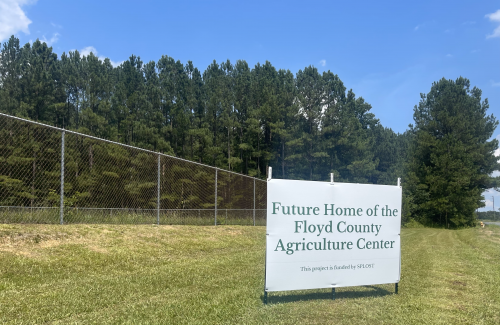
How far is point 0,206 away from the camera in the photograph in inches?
313

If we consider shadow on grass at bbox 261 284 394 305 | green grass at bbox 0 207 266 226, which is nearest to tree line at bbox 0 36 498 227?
green grass at bbox 0 207 266 226

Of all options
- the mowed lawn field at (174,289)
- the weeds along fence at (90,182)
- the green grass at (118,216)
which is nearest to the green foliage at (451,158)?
the green grass at (118,216)

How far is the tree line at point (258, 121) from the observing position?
4194 cm

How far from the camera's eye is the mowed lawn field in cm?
464

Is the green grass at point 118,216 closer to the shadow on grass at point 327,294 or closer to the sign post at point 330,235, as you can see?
the shadow on grass at point 327,294

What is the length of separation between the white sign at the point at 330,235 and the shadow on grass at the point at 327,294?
11.0 inches

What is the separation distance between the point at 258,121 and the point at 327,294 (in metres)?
40.2

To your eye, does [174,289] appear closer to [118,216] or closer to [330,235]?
[330,235]

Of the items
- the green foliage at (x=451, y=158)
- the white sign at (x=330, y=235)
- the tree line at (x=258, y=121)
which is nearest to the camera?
the white sign at (x=330, y=235)

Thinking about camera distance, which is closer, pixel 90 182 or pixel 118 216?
pixel 90 182

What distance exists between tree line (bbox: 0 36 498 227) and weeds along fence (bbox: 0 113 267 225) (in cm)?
2510

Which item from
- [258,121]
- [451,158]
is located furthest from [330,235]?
[451,158]

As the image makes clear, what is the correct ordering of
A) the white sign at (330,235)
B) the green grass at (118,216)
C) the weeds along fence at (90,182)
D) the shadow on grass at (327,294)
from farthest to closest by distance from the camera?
the weeds along fence at (90,182)
the green grass at (118,216)
the shadow on grass at (327,294)
the white sign at (330,235)

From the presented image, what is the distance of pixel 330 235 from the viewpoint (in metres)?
5.75
